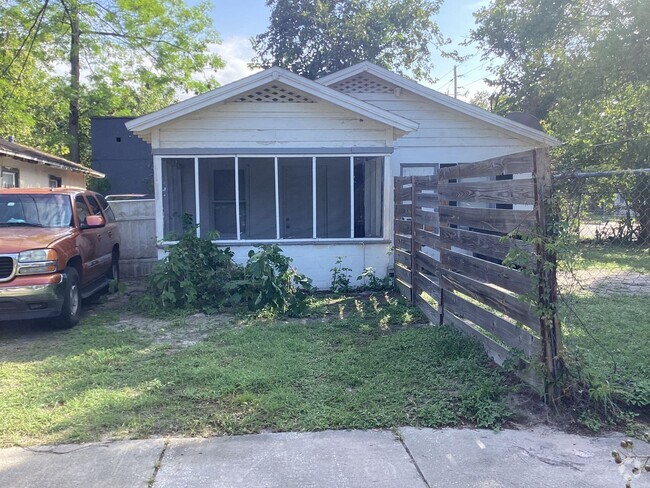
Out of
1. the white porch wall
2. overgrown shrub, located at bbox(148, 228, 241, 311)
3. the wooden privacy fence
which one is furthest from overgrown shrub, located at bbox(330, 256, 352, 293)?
the wooden privacy fence

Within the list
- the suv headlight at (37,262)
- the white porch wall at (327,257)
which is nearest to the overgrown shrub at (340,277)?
the white porch wall at (327,257)

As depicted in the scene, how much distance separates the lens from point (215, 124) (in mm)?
9211

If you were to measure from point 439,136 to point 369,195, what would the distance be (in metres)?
2.18

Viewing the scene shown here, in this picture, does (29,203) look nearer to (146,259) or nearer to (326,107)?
(146,259)

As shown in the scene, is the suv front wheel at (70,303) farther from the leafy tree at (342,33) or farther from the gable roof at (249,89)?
the leafy tree at (342,33)

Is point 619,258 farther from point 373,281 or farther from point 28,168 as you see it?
point 28,168

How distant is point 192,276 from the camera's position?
8.04 meters

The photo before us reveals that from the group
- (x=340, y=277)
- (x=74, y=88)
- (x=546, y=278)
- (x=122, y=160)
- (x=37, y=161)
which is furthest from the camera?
(x=122, y=160)

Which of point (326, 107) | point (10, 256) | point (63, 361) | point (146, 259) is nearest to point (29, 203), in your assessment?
point (10, 256)

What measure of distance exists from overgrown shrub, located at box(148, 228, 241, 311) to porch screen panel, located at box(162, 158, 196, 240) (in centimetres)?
51

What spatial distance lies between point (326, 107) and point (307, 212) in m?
3.81

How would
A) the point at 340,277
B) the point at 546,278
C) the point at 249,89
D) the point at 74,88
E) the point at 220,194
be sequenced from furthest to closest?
the point at 74,88 < the point at 220,194 < the point at 340,277 < the point at 249,89 < the point at 546,278

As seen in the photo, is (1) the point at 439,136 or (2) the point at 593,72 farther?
(2) the point at 593,72

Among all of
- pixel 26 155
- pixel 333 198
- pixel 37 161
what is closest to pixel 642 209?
pixel 333 198
